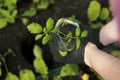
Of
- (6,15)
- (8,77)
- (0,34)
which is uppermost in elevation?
(6,15)

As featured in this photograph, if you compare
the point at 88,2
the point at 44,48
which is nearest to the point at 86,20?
the point at 88,2

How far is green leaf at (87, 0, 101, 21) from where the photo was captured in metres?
1.63

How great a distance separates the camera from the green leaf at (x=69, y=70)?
4.96ft

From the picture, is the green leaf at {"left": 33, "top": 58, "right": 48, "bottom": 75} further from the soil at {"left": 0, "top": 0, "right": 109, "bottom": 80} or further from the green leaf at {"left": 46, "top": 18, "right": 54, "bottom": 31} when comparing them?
the green leaf at {"left": 46, "top": 18, "right": 54, "bottom": 31}

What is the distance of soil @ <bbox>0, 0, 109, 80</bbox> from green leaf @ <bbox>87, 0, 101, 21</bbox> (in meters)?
0.05

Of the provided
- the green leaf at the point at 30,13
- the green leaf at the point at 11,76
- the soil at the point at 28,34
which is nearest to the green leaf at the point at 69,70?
the soil at the point at 28,34

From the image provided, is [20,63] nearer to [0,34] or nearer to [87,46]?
[0,34]

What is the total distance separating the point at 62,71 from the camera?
1.52 metres

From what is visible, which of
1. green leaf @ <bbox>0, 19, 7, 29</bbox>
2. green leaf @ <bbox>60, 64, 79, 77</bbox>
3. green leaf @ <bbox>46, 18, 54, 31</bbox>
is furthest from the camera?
green leaf @ <bbox>0, 19, 7, 29</bbox>

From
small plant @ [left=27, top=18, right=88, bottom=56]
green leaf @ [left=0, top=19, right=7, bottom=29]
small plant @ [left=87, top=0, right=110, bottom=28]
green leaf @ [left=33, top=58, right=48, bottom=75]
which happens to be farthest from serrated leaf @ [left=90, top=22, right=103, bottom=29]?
green leaf @ [left=0, top=19, right=7, bottom=29]

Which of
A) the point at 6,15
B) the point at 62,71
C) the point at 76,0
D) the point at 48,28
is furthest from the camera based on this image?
the point at 76,0

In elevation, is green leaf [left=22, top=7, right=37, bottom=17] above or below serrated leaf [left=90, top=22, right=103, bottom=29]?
above

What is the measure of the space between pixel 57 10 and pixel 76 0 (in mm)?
111

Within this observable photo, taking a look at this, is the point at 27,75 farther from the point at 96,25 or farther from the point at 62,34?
the point at 96,25
